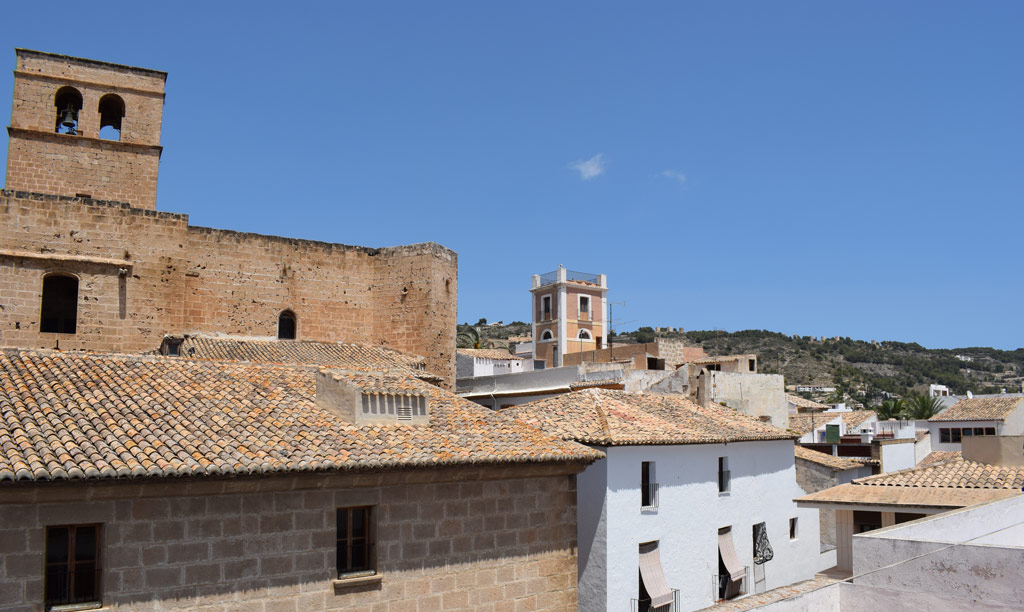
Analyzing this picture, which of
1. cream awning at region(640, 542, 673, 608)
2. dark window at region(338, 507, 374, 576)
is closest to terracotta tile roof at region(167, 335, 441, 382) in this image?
cream awning at region(640, 542, 673, 608)

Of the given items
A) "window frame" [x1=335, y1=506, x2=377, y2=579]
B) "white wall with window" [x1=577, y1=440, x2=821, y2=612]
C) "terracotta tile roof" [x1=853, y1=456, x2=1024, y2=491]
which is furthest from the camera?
"white wall with window" [x1=577, y1=440, x2=821, y2=612]

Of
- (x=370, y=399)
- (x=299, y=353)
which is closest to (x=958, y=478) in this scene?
(x=370, y=399)

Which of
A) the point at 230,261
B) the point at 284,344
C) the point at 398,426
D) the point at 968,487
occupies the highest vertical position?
the point at 230,261

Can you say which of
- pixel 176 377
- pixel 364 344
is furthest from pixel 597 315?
pixel 176 377

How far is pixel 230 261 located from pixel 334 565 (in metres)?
14.1

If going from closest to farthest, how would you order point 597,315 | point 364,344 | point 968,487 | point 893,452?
point 968,487, point 364,344, point 893,452, point 597,315

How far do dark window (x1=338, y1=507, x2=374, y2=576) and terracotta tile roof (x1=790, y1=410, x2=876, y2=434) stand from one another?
24.7 m

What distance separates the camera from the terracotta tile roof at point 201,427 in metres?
7.70

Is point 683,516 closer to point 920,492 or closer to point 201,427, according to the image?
point 920,492

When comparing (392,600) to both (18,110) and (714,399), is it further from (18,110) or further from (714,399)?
(18,110)

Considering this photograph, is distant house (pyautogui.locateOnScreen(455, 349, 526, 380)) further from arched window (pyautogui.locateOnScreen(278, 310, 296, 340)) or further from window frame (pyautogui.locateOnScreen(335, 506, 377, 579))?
window frame (pyautogui.locateOnScreen(335, 506, 377, 579))

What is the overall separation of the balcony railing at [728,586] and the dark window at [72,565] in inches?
492

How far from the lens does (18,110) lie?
20.6 meters

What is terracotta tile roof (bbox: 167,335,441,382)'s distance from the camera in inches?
737
